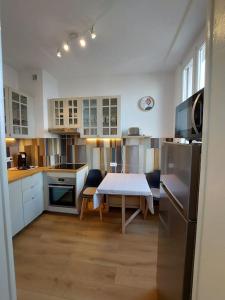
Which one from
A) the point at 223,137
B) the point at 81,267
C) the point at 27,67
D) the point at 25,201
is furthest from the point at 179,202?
the point at 27,67

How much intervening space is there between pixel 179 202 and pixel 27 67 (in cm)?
339

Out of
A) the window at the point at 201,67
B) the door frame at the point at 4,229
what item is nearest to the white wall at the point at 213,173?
the door frame at the point at 4,229

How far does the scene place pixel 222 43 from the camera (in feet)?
1.73

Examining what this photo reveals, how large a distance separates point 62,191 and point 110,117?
1.67 metres

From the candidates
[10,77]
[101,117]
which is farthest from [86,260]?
[10,77]

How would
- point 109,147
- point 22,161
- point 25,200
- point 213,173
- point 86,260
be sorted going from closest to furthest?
1. point 213,173
2. point 86,260
3. point 25,200
4. point 22,161
5. point 109,147

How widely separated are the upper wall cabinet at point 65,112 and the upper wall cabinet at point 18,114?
38 centimetres

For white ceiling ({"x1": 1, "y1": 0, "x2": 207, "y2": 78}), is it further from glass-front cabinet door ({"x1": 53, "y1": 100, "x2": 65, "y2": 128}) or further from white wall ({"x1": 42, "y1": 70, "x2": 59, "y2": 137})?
glass-front cabinet door ({"x1": 53, "y1": 100, "x2": 65, "y2": 128})

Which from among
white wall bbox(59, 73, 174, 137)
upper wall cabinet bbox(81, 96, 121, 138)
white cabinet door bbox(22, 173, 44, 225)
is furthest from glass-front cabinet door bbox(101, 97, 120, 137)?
white cabinet door bbox(22, 173, 44, 225)

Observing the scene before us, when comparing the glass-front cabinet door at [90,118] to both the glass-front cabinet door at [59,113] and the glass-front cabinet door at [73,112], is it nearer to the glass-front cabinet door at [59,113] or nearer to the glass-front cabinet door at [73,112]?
the glass-front cabinet door at [73,112]

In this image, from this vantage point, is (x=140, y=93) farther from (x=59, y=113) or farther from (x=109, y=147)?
(x=59, y=113)

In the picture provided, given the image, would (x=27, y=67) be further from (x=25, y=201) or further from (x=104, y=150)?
(x=25, y=201)

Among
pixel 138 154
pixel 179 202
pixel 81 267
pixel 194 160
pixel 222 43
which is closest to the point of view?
pixel 222 43

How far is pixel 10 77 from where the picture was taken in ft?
9.87
